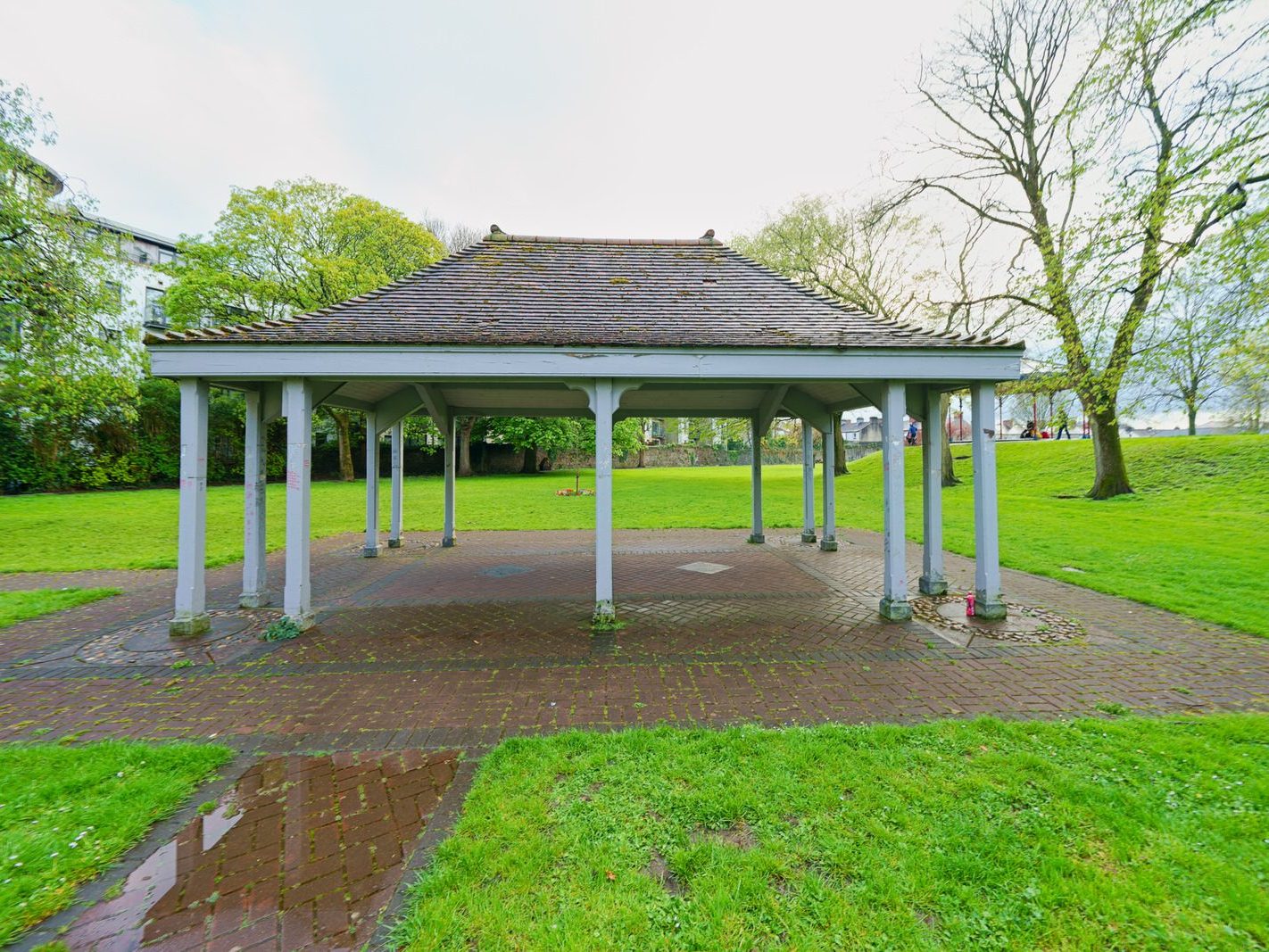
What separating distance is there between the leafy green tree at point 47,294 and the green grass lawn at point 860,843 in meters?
15.7

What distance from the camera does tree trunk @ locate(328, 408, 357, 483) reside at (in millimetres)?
27516

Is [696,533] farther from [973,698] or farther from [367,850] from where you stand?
[367,850]

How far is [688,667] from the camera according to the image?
490 cm

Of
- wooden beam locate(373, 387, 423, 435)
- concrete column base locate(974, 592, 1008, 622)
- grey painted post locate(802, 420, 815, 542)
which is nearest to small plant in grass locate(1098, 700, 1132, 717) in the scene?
concrete column base locate(974, 592, 1008, 622)

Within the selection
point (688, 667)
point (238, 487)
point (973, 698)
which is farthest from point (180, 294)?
point (973, 698)

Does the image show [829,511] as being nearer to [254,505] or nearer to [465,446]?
[254,505]

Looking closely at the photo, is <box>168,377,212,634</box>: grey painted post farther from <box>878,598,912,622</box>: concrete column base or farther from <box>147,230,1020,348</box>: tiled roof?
<box>878,598,912,622</box>: concrete column base

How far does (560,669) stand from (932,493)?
540 centimetres

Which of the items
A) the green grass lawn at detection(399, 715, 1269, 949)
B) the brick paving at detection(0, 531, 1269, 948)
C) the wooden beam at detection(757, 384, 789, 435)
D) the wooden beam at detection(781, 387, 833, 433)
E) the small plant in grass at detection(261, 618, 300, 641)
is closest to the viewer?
the green grass lawn at detection(399, 715, 1269, 949)

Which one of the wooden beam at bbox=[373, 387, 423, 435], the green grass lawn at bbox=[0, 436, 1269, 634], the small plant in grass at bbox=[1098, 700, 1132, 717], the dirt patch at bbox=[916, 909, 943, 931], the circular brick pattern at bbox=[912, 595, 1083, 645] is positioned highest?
the wooden beam at bbox=[373, 387, 423, 435]

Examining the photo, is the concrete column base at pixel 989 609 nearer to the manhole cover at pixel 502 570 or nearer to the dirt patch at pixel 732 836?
the dirt patch at pixel 732 836

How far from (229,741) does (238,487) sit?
80.3ft

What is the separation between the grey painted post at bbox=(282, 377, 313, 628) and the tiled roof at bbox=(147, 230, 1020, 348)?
0.64 m

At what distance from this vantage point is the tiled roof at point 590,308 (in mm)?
5879
